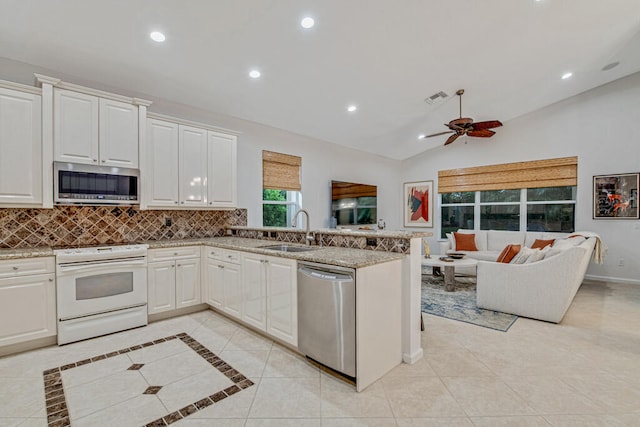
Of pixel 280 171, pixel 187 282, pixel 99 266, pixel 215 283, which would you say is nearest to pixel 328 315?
pixel 215 283

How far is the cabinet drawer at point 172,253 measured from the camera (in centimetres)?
320

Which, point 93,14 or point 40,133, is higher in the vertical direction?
point 93,14

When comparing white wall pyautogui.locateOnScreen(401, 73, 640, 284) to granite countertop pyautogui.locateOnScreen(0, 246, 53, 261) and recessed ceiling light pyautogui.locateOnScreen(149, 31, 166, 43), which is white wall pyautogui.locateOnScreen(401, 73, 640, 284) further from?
granite countertop pyautogui.locateOnScreen(0, 246, 53, 261)

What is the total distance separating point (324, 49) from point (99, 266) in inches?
127

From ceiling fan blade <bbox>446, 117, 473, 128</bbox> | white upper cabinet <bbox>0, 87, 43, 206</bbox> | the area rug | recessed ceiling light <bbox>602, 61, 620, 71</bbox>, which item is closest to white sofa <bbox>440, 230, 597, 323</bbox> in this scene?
the area rug

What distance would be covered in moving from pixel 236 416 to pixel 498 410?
1607 mm

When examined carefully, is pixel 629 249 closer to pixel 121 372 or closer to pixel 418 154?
pixel 418 154

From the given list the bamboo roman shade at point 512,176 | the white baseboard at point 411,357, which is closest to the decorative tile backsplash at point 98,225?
the white baseboard at point 411,357

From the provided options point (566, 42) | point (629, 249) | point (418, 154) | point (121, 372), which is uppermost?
point (566, 42)

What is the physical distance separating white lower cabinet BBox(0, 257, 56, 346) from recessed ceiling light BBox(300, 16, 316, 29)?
10.5ft

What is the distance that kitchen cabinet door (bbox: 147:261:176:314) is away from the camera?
10.5ft

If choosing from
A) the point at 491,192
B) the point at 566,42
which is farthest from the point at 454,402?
the point at 491,192

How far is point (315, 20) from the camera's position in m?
2.80

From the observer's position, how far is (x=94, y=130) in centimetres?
301
